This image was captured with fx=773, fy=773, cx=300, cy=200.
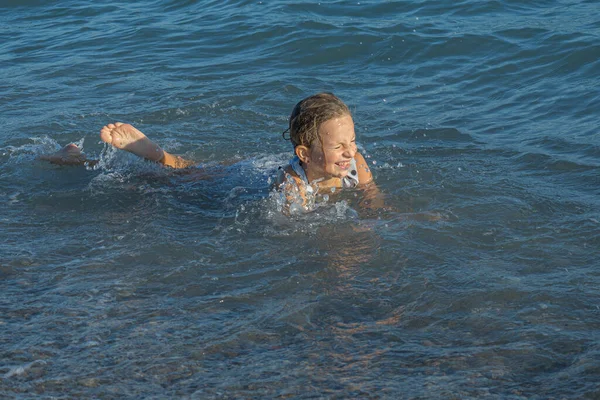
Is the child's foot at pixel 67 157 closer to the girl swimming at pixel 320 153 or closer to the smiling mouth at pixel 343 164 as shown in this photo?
the girl swimming at pixel 320 153

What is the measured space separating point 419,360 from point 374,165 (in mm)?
3095

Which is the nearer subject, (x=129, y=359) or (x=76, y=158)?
(x=129, y=359)

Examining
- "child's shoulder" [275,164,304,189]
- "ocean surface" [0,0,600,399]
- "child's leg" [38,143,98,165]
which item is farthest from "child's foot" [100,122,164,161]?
"child's shoulder" [275,164,304,189]

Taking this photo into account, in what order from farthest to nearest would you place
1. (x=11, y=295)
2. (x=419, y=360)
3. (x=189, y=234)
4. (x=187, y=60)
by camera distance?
(x=187, y=60) < (x=189, y=234) < (x=11, y=295) < (x=419, y=360)

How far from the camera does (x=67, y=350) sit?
4.07 m

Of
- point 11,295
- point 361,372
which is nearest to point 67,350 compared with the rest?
point 11,295

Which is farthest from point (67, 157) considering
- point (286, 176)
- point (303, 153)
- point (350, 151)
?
point (350, 151)

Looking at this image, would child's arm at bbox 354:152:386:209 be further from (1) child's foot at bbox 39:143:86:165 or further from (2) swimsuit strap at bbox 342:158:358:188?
(1) child's foot at bbox 39:143:86:165

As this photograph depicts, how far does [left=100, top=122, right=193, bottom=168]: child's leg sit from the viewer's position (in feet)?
20.9

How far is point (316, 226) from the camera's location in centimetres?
559

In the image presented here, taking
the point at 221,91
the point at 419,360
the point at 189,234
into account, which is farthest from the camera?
the point at 221,91

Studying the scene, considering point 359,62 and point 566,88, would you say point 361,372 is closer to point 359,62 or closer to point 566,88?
point 566,88

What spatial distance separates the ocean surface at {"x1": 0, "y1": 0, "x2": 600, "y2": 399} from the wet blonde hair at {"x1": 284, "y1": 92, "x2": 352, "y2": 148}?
2.05 feet

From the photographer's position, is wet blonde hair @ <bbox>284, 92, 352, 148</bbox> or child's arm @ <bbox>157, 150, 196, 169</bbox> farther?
child's arm @ <bbox>157, 150, 196, 169</bbox>
